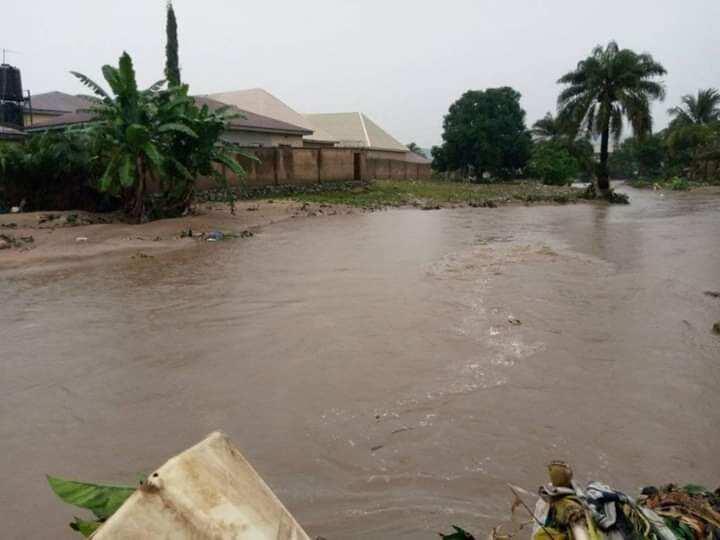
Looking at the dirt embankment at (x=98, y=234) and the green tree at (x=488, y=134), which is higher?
the green tree at (x=488, y=134)

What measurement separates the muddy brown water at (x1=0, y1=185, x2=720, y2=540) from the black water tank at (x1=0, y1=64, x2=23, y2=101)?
2294cm

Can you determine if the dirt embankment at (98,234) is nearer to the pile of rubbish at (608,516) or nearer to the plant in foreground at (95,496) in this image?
the plant in foreground at (95,496)

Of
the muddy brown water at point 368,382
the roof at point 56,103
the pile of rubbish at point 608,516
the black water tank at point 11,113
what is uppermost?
the roof at point 56,103

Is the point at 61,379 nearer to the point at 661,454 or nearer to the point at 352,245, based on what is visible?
the point at 661,454

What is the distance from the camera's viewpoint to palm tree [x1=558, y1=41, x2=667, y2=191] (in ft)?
92.2

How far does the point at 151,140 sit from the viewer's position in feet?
46.3

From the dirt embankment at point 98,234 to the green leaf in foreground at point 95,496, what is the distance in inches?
367

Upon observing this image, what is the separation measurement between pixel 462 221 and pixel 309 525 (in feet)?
50.6

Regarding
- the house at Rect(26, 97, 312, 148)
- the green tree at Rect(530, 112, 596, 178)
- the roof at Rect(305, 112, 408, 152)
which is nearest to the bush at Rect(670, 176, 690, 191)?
the green tree at Rect(530, 112, 596, 178)

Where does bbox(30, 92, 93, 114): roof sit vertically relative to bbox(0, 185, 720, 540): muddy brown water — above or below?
above

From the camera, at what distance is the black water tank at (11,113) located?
1071 inches

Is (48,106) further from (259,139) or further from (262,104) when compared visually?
(259,139)

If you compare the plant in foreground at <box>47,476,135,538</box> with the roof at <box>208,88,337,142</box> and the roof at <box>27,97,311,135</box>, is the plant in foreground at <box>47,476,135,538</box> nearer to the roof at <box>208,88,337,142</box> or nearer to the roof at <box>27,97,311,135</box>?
the roof at <box>27,97,311,135</box>

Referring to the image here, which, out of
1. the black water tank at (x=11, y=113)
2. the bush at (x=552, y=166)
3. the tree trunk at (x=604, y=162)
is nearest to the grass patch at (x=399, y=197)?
the tree trunk at (x=604, y=162)
